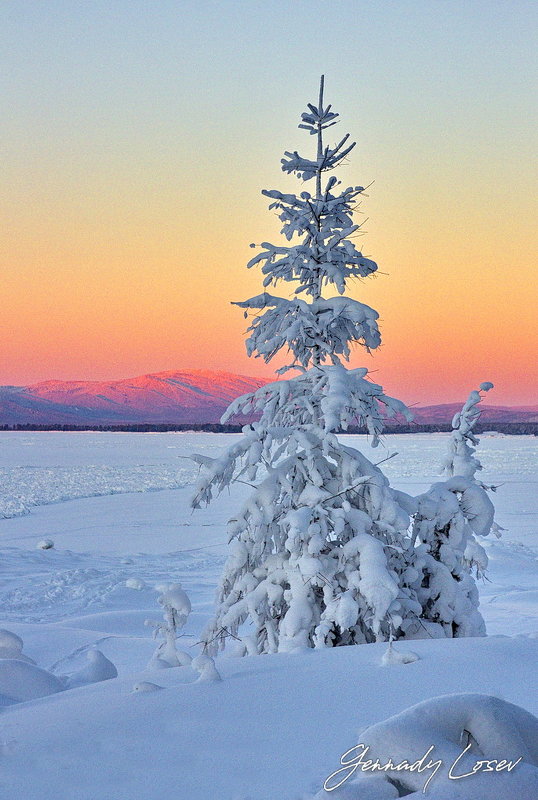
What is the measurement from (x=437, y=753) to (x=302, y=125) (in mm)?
8099

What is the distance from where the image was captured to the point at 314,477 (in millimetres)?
8031

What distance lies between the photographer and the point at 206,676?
15.8ft

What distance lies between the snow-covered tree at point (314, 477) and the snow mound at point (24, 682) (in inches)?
99.5

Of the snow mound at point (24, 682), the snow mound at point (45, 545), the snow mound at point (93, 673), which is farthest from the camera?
the snow mound at point (45, 545)

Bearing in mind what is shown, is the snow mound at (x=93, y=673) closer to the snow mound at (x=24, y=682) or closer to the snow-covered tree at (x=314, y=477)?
the snow mound at (x=24, y=682)

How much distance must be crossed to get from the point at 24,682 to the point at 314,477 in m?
3.65

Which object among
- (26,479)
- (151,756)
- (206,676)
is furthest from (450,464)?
(26,479)

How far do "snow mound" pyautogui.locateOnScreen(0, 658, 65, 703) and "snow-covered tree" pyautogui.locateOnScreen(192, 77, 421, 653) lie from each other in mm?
2527

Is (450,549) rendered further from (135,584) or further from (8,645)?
(135,584)

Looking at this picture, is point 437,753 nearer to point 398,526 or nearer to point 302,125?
point 398,526

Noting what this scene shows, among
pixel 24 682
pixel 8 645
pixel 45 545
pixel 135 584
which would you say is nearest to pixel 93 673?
pixel 24 682

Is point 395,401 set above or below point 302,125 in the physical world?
below

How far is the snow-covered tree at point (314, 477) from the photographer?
7.56 metres

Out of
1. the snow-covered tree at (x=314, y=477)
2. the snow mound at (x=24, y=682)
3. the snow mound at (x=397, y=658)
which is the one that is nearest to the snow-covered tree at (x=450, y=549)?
the snow-covered tree at (x=314, y=477)
